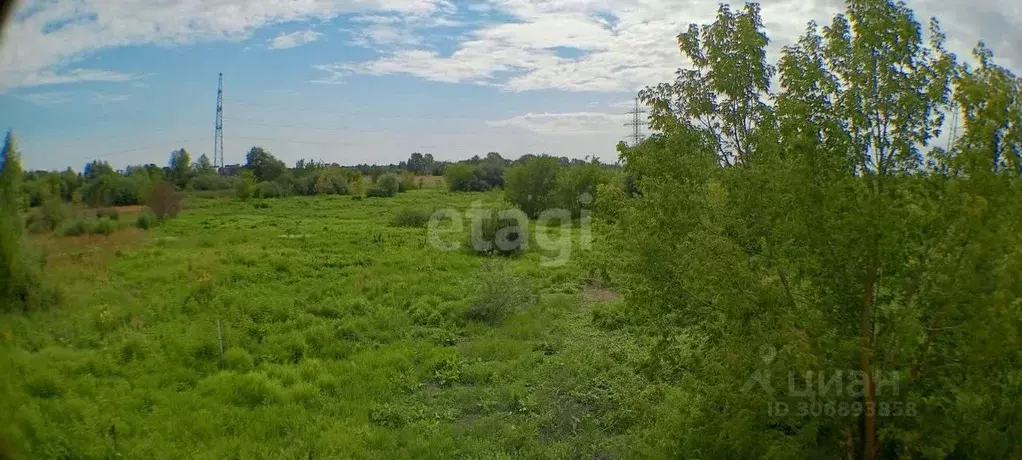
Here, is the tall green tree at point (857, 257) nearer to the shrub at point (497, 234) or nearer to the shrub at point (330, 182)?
the shrub at point (497, 234)

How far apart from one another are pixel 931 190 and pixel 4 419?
16.1ft

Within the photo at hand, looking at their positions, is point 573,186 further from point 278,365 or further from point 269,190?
point 278,365

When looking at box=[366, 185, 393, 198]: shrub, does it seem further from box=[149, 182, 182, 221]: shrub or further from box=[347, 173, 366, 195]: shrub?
box=[149, 182, 182, 221]: shrub

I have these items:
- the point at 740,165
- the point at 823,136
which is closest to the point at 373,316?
the point at 740,165

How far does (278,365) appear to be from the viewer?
9398 mm

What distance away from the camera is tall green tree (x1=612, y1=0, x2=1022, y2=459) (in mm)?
3865

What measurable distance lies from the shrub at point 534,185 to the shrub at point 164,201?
25898mm

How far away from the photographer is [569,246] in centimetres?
2153

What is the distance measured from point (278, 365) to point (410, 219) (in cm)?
1847

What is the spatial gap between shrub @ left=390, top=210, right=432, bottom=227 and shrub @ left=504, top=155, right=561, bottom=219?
6.94 metres

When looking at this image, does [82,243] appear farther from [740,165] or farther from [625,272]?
[740,165]

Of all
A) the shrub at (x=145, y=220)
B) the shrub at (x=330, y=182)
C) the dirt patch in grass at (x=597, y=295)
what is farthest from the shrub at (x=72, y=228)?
the shrub at (x=330, y=182)

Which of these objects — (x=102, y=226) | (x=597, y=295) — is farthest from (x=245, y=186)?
(x=102, y=226)

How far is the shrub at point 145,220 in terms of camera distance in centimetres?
602
